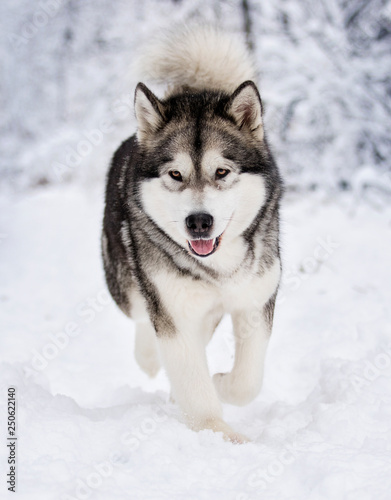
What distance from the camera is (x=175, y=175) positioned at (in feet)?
8.27

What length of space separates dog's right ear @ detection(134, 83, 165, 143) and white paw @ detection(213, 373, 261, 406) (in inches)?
54.3

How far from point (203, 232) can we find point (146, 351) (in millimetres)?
1760

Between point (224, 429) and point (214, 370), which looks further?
point (214, 370)

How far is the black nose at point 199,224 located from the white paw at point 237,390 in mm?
976

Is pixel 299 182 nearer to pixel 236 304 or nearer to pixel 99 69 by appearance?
pixel 99 69

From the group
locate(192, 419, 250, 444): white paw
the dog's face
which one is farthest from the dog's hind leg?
the dog's face

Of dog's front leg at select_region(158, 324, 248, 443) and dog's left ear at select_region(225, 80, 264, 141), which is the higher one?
dog's left ear at select_region(225, 80, 264, 141)

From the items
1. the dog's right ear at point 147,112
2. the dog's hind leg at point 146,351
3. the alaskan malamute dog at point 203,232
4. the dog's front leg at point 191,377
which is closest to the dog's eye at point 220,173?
the alaskan malamute dog at point 203,232

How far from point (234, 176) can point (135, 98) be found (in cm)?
66

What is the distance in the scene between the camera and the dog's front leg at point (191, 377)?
2.66m

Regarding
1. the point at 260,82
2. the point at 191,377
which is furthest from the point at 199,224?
the point at 260,82

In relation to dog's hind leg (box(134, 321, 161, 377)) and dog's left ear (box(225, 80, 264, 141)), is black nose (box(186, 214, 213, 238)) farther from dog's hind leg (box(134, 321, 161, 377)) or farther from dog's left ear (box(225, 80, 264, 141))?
dog's hind leg (box(134, 321, 161, 377))

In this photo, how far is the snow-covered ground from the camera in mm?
1946

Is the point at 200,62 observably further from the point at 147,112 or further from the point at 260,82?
the point at 260,82
